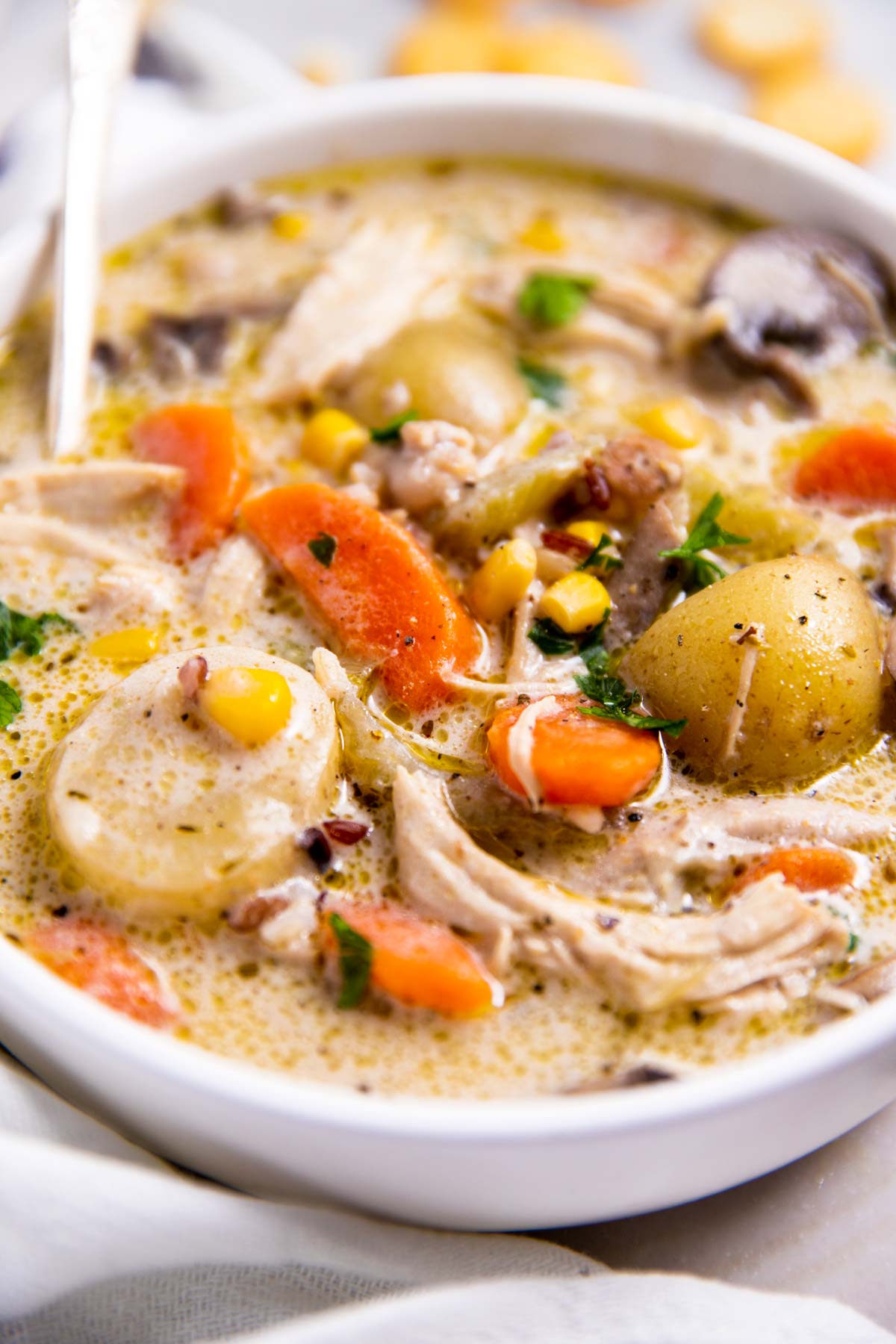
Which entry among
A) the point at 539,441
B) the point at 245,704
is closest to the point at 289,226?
the point at 539,441

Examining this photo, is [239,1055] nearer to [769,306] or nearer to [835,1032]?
[835,1032]

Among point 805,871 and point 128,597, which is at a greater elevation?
point 805,871

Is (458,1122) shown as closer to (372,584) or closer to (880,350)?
(372,584)

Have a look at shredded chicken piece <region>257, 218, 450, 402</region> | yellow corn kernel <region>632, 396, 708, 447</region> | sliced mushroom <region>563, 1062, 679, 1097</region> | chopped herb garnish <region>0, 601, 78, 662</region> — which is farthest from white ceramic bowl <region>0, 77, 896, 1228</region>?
shredded chicken piece <region>257, 218, 450, 402</region>

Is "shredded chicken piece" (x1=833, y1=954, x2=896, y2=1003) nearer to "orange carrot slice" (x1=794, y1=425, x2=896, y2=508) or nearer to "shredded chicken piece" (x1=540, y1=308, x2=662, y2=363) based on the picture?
"orange carrot slice" (x1=794, y1=425, x2=896, y2=508)

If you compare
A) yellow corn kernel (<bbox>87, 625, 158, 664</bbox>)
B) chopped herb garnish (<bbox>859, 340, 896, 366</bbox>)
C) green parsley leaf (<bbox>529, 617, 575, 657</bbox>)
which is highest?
chopped herb garnish (<bbox>859, 340, 896, 366</bbox>)

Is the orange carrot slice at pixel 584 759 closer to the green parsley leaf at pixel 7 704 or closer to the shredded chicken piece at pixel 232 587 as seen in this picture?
the shredded chicken piece at pixel 232 587
